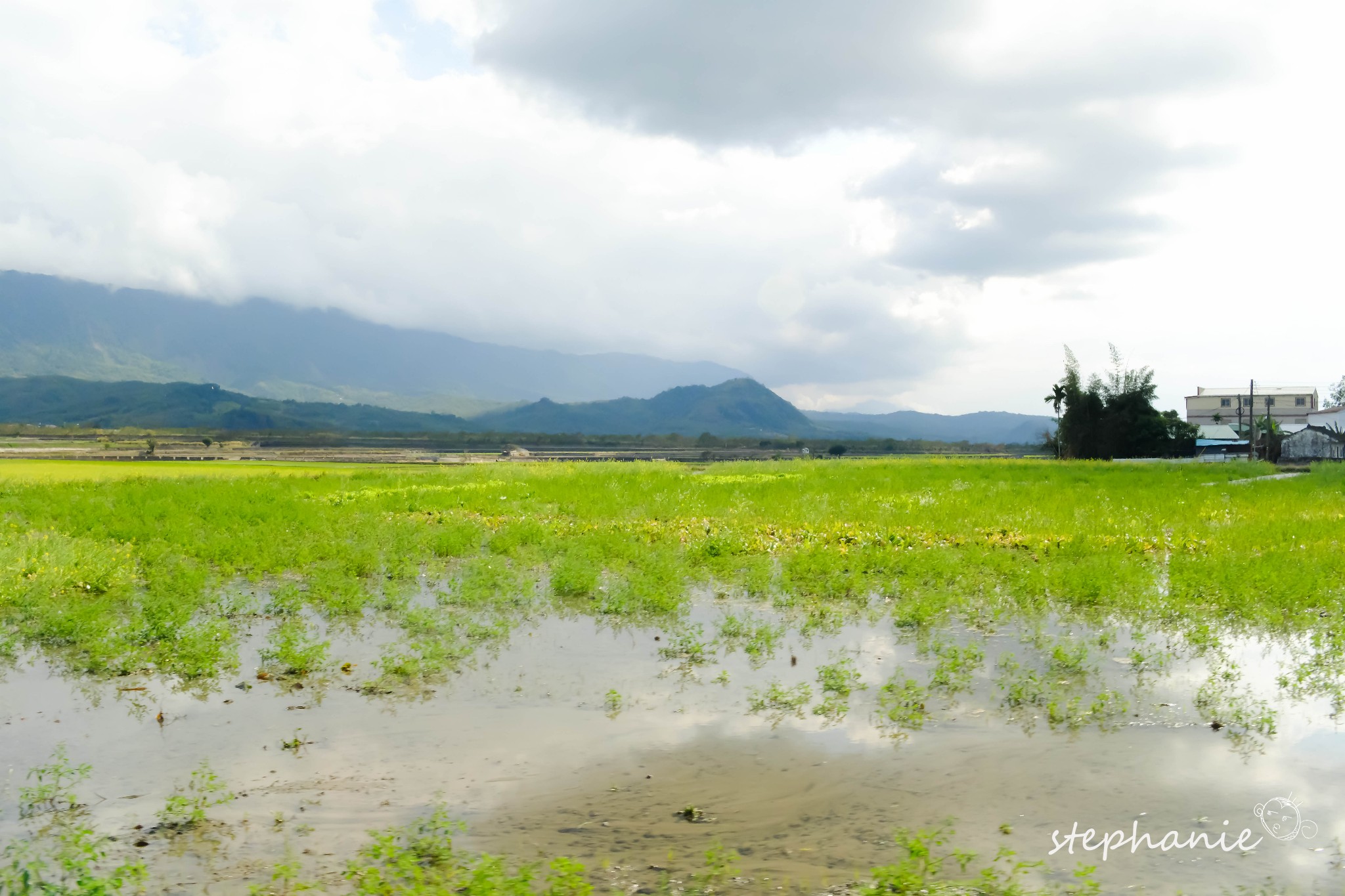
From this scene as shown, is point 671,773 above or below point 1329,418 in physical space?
below

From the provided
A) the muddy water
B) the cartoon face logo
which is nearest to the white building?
the muddy water

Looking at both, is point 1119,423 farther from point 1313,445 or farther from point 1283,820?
point 1283,820

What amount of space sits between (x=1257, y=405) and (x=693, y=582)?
145909mm

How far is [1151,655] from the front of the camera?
10.6 metres

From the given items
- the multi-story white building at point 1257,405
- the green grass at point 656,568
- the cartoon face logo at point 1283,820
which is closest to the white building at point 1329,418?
the multi-story white building at point 1257,405

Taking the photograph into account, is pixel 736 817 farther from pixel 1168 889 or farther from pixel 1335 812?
pixel 1335 812

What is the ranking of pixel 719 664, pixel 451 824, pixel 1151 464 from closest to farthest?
pixel 451 824 < pixel 719 664 < pixel 1151 464

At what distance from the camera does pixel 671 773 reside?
727cm

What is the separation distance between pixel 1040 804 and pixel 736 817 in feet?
8.28

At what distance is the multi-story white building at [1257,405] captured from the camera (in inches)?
4919

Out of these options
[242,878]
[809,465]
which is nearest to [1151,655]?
[242,878]

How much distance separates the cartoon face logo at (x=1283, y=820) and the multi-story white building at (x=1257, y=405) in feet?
456

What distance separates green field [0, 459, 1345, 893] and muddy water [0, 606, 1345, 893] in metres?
0.40

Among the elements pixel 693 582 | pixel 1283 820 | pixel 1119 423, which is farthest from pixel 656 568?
pixel 1119 423
